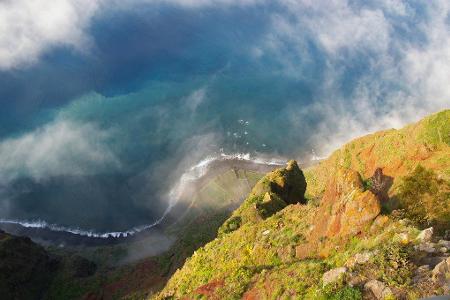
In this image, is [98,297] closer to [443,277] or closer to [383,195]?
[383,195]

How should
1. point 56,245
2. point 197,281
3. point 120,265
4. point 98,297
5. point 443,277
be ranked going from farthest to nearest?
1. point 56,245
2. point 120,265
3. point 98,297
4. point 197,281
5. point 443,277

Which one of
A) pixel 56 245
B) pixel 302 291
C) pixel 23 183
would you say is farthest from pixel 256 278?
pixel 23 183

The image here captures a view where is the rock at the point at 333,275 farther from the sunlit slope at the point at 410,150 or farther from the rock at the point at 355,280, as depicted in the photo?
the sunlit slope at the point at 410,150

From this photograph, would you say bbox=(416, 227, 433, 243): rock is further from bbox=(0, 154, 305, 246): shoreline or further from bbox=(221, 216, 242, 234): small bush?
bbox=(0, 154, 305, 246): shoreline

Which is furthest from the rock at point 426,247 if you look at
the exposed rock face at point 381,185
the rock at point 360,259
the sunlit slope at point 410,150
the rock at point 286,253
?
the rock at point 286,253

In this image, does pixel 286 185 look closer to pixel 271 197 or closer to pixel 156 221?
pixel 271 197

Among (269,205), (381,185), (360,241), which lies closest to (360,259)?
(360,241)
